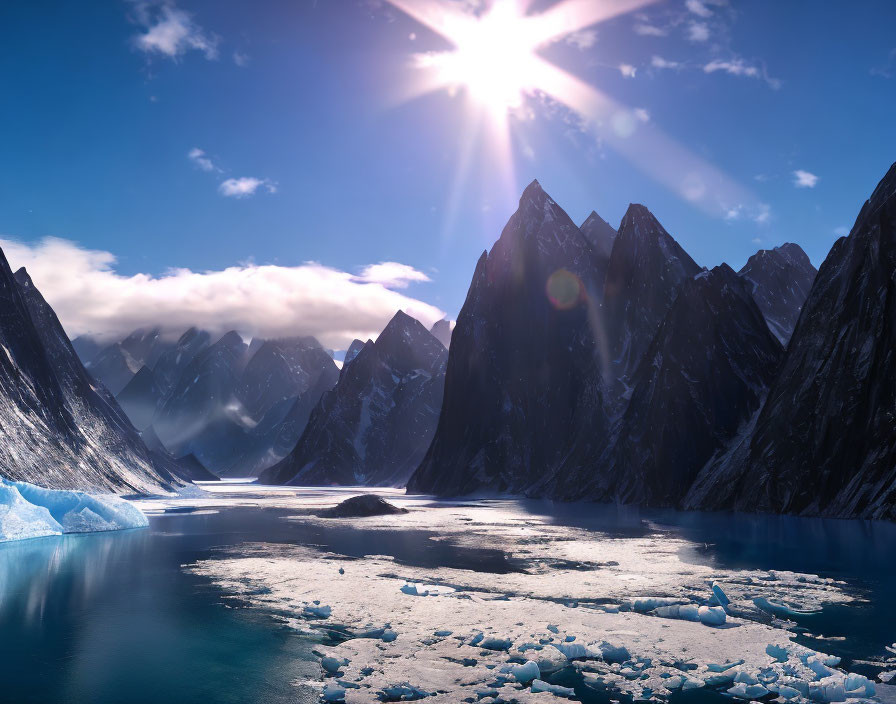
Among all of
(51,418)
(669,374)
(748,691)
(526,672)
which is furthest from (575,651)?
(51,418)

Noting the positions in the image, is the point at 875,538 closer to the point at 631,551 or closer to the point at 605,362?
the point at 631,551

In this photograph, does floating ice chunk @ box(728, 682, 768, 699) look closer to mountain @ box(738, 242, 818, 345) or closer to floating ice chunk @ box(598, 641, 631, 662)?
floating ice chunk @ box(598, 641, 631, 662)

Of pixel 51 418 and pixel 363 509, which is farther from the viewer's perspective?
pixel 51 418

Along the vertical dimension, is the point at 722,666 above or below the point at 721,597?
below

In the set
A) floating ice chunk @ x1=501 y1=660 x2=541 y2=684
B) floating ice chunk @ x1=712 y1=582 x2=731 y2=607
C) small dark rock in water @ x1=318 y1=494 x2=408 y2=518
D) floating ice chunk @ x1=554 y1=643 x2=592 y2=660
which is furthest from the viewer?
small dark rock in water @ x1=318 y1=494 x2=408 y2=518

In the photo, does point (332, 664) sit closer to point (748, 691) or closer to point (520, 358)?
point (748, 691)

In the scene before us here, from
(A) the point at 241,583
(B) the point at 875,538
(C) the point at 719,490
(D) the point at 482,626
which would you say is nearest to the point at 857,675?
(D) the point at 482,626

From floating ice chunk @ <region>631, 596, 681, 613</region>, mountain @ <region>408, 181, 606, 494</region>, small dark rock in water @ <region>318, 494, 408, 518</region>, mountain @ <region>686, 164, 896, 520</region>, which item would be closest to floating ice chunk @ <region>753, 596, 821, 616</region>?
floating ice chunk @ <region>631, 596, 681, 613</region>
